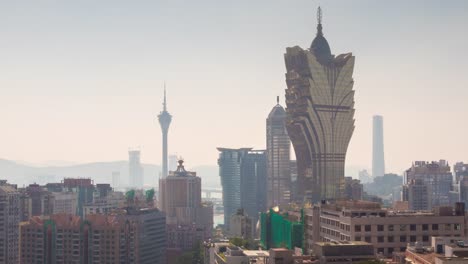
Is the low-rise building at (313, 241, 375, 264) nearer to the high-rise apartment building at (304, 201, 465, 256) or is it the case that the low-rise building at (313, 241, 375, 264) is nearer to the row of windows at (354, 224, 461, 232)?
the high-rise apartment building at (304, 201, 465, 256)

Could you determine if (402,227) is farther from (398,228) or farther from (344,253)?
(344,253)

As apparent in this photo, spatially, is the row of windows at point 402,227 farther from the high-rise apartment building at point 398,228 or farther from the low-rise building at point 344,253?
the low-rise building at point 344,253

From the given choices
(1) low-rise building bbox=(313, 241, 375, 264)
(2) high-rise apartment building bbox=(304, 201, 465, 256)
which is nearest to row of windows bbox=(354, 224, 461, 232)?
(2) high-rise apartment building bbox=(304, 201, 465, 256)

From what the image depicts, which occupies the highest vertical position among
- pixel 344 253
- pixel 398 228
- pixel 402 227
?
pixel 402 227

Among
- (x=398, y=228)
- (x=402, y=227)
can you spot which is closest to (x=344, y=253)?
(x=398, y=228)

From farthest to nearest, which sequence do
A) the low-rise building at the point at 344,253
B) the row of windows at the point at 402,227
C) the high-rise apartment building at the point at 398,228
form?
the row of windows at the point at 402,227 → the high-rise apartment building at the point at 398,228 → the low-rise building at the point at 344,253

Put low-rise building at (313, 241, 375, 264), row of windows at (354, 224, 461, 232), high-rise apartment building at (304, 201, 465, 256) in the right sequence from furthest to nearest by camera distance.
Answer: row of windows at (354, 224, 461, 232), high-rise apartment building at (304, 201, 465, 256), low-rise building at (313, 241, 375, 264)

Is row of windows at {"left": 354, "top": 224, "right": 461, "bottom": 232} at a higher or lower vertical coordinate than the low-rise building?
higher

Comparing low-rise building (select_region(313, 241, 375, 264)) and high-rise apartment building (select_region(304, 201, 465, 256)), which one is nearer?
low-rise building (select_region(313, 241, 375, 264))

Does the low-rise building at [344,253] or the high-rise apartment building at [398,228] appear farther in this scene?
the high-rise apartment building at [398,228]

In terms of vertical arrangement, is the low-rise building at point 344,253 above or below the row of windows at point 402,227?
below

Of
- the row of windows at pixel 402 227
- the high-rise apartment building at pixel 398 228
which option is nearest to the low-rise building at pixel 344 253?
the high-rise apartment building at pixel 398 228

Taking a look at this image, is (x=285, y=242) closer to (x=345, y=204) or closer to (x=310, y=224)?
(x=310, y=224)

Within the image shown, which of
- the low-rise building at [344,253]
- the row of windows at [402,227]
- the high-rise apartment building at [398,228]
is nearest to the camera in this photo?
the low-rise building at [344,253]
